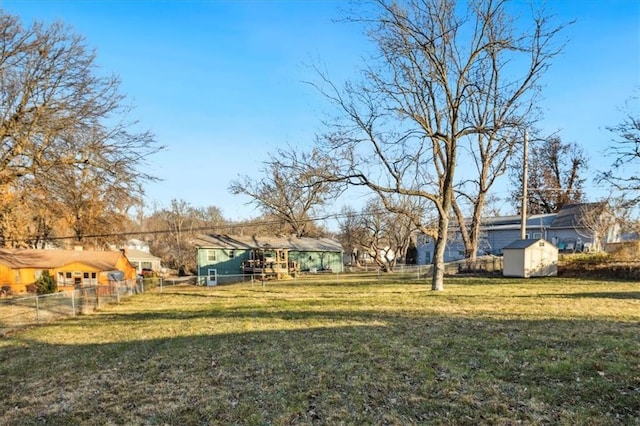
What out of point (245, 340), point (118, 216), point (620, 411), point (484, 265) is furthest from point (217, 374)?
point (118, 216)

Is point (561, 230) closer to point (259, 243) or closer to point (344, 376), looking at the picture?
point (259, 243)

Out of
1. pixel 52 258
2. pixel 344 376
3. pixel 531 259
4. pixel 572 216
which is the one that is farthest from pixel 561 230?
pixel 52 258

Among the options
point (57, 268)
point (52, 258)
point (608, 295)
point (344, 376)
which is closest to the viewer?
point (344, 376)

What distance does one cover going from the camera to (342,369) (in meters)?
5.46

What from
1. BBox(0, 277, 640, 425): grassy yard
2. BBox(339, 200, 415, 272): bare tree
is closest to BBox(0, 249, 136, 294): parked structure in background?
BBox(0, 277, 640, 425): grassy yard

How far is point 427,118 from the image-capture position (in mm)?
15461

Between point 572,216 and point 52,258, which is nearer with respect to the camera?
point 52,258

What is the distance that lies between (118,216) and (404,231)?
25.0 m

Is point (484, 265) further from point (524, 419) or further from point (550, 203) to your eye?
point (550, 203)

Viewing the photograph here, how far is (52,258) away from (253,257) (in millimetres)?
14438

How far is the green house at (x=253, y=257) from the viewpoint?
99.5 feet

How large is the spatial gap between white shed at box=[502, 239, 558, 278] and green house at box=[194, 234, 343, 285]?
1636cm

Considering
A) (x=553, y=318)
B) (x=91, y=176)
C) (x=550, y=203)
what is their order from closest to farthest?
(x=553, y=318) → (x=91, y=176) → (x=550, y=203)

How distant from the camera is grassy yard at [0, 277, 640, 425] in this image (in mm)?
4094
